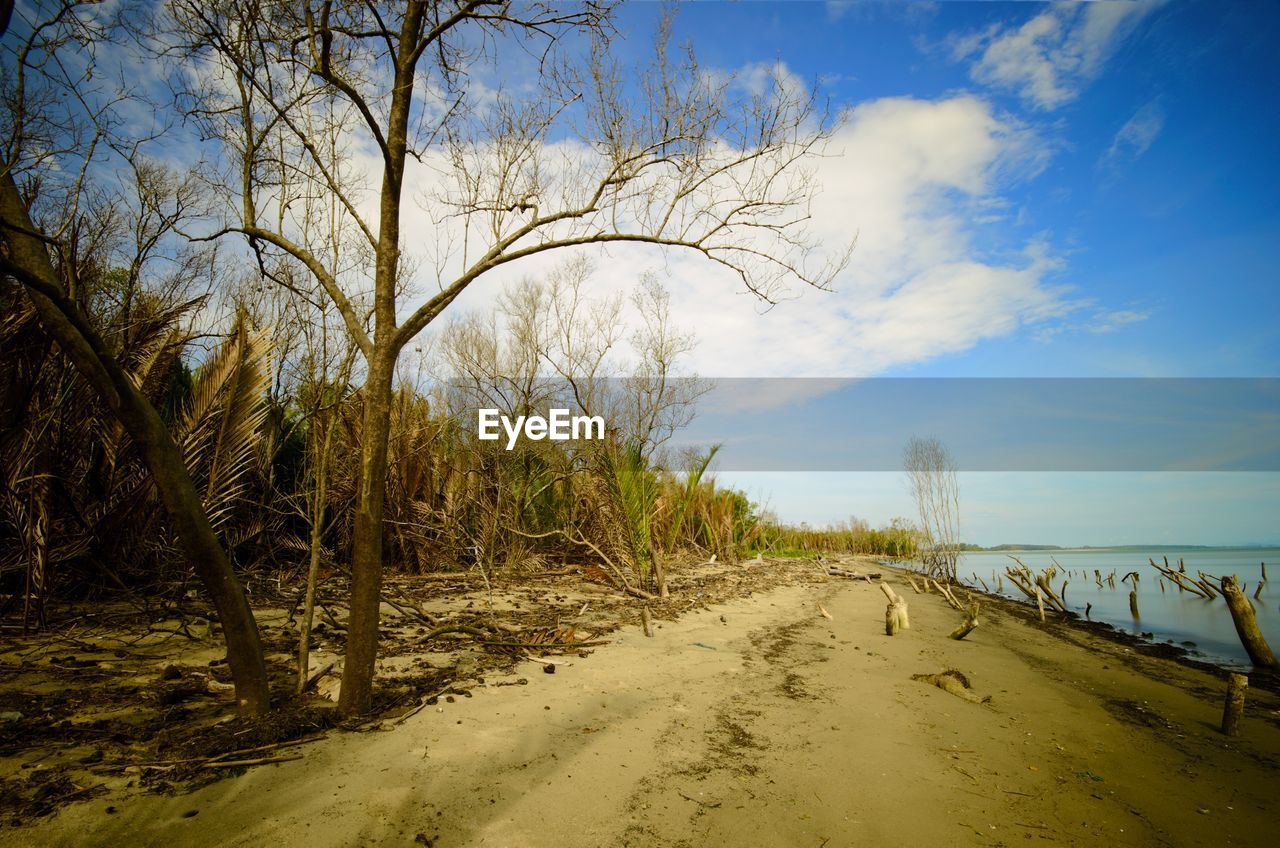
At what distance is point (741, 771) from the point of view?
10.3 ft

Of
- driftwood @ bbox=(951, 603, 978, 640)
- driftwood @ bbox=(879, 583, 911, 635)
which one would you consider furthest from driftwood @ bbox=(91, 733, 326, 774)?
driftwood @ bbox=(951, 603, 978, 640)

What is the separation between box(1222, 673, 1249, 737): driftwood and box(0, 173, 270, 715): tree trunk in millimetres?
7795

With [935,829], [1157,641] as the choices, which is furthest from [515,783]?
[1157,641]

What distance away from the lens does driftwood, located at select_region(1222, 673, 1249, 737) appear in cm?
480

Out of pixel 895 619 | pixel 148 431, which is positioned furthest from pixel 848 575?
pixel 148 431

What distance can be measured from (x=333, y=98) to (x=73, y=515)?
4.25 m

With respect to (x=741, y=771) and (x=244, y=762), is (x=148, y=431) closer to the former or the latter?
(x=244, y=762)

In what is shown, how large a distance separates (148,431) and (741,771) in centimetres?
372

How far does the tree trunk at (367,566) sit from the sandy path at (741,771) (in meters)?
0.37

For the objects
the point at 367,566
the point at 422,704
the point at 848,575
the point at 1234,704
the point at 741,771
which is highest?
the point at 367,566

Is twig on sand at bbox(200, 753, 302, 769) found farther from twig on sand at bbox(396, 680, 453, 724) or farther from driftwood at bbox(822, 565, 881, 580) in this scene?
driftwood at bbox(822, 565, 881, 580)

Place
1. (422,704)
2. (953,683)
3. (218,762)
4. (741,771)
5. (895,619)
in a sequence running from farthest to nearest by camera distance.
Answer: (895,619)
(953,683)
(422,704)
(741,771)
(218,762)

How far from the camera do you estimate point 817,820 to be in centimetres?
269

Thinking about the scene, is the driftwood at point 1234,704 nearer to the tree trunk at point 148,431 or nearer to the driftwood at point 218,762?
the driftwood at point 218,762
